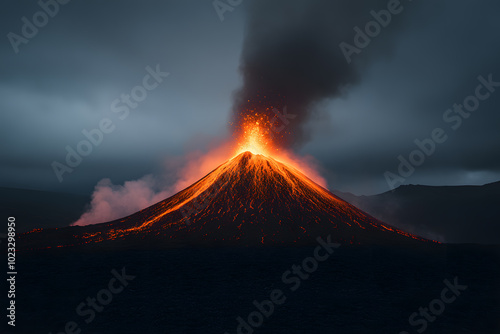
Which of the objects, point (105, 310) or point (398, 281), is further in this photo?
point (398, 281)

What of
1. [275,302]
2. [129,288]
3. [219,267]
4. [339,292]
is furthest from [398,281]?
[129,288]

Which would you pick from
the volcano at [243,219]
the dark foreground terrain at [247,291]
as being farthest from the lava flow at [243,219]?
the dark foreground terrain at [247,291]

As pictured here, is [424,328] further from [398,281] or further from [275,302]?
[398,281]

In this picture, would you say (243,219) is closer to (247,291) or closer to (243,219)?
(243,219)

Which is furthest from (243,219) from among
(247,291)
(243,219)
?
(247,291)

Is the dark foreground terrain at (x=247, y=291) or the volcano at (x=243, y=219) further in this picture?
the volcano at (x=243, y=219)

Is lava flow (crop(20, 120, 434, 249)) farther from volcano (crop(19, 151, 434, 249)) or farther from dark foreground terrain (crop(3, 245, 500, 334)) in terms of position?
dark foreground terrain (crop(3, 245, 500, 334))

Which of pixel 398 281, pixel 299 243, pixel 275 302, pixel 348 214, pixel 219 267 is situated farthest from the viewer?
pixel 348 214

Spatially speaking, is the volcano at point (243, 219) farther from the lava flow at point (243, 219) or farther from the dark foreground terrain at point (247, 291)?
the dark foreground terrain at point (247, 291)
